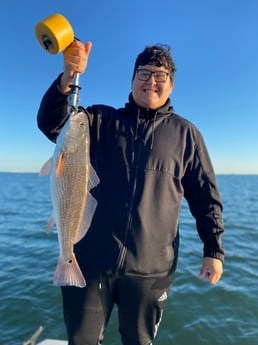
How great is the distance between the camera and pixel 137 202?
2.95m

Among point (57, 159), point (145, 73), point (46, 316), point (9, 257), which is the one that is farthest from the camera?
point (9, 257)

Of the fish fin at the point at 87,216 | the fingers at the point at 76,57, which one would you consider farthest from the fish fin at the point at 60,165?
the fingers at the point at 76,57

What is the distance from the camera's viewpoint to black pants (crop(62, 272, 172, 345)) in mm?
2922

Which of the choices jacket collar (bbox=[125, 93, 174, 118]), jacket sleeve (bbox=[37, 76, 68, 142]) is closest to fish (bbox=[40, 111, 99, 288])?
jacket sleeve (bbox=[37, 76, 68, 142])

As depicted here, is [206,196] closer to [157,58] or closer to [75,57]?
[157,58]

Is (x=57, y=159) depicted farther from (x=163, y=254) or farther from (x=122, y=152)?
(x=163, y=254)

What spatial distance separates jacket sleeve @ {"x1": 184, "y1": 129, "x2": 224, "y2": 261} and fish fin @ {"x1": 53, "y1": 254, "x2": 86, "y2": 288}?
1400 millimetres

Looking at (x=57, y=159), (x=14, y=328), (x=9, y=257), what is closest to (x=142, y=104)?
(x=57, y=159)

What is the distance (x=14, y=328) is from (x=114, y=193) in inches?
177

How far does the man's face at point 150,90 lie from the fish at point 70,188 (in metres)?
0.84

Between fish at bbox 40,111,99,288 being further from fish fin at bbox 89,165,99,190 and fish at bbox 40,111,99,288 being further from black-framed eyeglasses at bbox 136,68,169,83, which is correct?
black-framed eyeglasses at bbox 136,68,169,83

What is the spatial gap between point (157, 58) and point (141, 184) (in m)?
1.28

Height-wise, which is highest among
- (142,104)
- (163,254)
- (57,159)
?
(142,104)

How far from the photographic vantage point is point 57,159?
8.23ft
